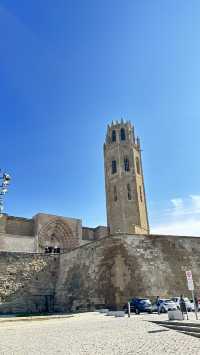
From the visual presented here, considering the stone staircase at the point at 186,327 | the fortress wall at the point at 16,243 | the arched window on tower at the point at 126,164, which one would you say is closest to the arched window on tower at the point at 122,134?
the arched window on tower at the point at 126,164

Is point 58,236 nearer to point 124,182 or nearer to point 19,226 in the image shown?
point 19,226

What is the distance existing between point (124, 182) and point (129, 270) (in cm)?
2190

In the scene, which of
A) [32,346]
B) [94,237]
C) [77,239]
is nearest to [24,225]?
[77,239]

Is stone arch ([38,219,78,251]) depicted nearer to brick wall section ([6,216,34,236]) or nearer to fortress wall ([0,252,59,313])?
brick wall section ([6,216,34,236])

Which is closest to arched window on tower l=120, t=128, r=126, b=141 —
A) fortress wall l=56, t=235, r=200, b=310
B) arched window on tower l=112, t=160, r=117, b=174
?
arched window on tower l=112, t=160, r=117, b=174

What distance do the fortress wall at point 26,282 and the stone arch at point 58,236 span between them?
943 centimetres

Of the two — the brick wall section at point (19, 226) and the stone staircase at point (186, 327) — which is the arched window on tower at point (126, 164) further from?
the stone staircase at point (186, 327)

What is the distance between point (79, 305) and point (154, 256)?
734 cm

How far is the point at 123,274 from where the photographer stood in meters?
22.8

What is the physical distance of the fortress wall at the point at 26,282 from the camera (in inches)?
1033

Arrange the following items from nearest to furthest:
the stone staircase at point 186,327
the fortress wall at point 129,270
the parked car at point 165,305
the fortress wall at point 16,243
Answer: the stone staircase at point 186,327, the parked car at point 165,305, the fortress wall at point 129,270, the fortress wall at point 16,243

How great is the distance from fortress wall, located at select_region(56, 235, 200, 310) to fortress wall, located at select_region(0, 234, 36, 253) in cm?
1040

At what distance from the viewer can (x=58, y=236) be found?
133 ft

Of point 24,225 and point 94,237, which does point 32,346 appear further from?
point 94,237
